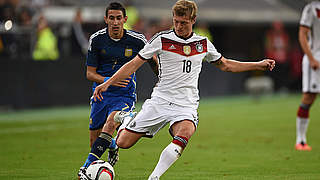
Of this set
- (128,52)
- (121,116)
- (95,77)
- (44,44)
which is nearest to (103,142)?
(121,116)

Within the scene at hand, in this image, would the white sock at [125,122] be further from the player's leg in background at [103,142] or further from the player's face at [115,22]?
the player's face at [115,22]

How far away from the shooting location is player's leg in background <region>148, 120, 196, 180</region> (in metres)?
7.79

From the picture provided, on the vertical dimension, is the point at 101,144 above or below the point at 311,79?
above

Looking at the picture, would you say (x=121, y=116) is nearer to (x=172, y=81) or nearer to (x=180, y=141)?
(x=172, y=81)

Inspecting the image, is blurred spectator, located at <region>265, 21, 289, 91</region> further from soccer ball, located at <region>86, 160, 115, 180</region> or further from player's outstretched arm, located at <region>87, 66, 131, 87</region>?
soccer ball, located at <region>86, 160, 115, 180</region>

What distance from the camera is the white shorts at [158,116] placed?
26.7 ft

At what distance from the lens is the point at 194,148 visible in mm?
12562

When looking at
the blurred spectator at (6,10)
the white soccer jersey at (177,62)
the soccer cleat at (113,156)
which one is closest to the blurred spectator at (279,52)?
the blurred spectator at (6,10)

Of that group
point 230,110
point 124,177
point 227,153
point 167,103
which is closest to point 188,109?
point 167,103

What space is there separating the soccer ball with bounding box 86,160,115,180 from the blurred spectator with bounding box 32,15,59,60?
12991mm

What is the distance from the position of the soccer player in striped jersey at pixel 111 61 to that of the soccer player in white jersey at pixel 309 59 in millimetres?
3521

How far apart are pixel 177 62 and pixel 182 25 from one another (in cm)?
A: 45

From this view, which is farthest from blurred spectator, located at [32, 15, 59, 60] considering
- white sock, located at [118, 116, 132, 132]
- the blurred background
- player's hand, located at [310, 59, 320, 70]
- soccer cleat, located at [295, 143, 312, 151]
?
white sock, located at [118, 116, 132, 132]

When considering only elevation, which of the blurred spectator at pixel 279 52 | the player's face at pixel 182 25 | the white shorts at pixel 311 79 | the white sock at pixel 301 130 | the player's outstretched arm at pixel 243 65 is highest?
the player's face at pixel 182 25
